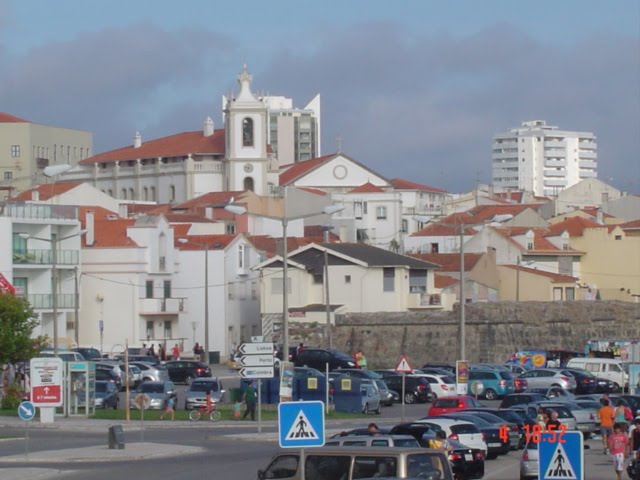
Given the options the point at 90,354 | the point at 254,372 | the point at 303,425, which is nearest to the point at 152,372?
the point at 90,354

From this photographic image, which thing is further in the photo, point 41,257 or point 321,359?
point 41,257

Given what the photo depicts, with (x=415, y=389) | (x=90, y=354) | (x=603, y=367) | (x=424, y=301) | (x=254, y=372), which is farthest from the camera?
(x=424, y=301)

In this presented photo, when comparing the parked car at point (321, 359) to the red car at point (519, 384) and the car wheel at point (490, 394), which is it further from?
the red car at point (519, 384)

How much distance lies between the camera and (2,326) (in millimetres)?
53500

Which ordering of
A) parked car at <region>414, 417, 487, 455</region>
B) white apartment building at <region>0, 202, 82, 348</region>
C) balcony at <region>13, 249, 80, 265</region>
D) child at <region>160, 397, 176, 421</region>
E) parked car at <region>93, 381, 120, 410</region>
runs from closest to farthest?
parked car at <region>414, 417, 487, 455</region>, child at <region>160, 397, 176, 421</region>, parked car at <region>93, 381, 120, 410</region>, white apartment building at <region>0, 202, 82, 348</region>, balcony at <region>13, 249, 80, 265</region>

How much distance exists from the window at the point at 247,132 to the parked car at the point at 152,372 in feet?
295

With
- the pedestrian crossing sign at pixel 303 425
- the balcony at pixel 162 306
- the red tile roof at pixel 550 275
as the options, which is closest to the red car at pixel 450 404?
the pedestrian crossing sign at pixel 303 425

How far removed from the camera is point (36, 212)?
83312mm

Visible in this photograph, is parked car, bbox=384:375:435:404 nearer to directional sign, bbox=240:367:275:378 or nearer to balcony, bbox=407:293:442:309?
directional sign, bbox=240:367:275:378

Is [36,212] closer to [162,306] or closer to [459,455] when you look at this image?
[162,306]

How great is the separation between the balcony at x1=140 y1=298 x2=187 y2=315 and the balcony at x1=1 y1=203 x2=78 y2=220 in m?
6.18

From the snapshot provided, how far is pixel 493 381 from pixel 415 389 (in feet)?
13.2

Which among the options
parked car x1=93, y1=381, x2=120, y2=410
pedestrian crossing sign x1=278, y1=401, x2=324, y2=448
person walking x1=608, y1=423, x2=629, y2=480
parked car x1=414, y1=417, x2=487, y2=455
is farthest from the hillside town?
pedestrian crossing sign x1=278, y1=401, x2=324, y2=448

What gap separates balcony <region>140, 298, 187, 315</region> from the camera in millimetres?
88188
